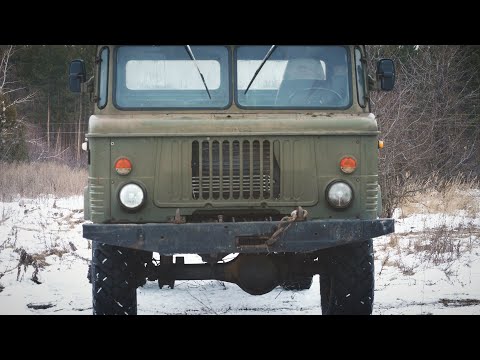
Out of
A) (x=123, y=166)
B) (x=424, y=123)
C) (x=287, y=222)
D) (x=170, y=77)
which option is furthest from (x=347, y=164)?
(x=424, y=123)

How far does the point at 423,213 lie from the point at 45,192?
8.74m

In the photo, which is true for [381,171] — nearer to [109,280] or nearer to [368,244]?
[368,244]

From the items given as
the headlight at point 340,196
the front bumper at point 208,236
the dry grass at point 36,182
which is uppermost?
the dry grass at point 36,182

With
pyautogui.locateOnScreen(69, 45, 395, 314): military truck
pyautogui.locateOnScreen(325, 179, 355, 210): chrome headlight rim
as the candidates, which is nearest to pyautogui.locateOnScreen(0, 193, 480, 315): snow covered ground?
pyautogui.locateOnScreen(69, 45, 395, 314): military truck

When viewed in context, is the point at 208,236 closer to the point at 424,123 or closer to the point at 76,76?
the point at 76,76

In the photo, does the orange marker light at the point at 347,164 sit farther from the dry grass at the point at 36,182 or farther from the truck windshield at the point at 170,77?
the dry grass at the point at 36,182

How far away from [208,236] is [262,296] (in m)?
2.51

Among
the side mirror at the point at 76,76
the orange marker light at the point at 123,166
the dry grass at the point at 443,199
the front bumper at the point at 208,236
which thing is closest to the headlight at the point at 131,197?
the orange marker light at the point at 123,166

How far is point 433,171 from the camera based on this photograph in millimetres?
13727

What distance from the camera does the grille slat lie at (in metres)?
5.23

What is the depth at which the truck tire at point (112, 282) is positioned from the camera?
5.30 m

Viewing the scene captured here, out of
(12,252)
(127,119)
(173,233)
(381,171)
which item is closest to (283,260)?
(173,233)

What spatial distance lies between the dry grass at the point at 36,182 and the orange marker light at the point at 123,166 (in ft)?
34.0

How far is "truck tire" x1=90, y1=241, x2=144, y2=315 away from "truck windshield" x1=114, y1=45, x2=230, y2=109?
3.74 feet
